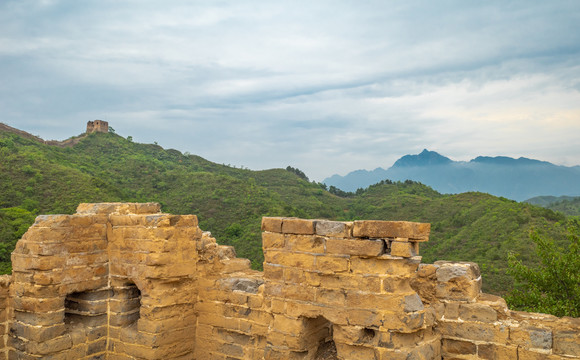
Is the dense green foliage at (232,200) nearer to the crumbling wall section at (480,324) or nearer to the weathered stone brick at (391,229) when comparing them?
the crumbling wall section at (480,324)

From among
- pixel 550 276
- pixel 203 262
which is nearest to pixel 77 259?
pixel 203 262

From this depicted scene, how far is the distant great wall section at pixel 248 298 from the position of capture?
4.14m

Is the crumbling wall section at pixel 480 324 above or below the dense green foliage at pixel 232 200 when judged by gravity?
below

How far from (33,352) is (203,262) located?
2379 mm

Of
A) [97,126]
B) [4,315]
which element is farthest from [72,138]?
[4,315]

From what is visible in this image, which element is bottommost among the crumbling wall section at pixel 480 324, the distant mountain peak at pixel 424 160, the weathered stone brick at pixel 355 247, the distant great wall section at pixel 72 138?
the crumbling wall section at pixel 480 324

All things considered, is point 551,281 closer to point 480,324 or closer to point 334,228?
point 480,324

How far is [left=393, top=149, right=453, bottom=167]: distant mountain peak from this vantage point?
169375 mm

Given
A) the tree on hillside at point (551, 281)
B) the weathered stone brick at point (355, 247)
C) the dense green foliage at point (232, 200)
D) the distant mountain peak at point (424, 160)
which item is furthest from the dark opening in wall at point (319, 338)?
the distant mountain peak at point (424, 160)

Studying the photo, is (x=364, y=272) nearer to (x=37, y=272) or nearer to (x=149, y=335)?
(x=149, y=335)

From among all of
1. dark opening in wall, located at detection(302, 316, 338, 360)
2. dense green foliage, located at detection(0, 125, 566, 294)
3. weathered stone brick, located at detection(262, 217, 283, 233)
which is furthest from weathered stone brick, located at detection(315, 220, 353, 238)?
dense green foliage, located at detection(0, 125, 566, 294)

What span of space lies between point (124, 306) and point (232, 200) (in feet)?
79.6

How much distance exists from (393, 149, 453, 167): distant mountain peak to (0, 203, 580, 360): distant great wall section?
562 feet

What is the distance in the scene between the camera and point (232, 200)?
30406 mm
